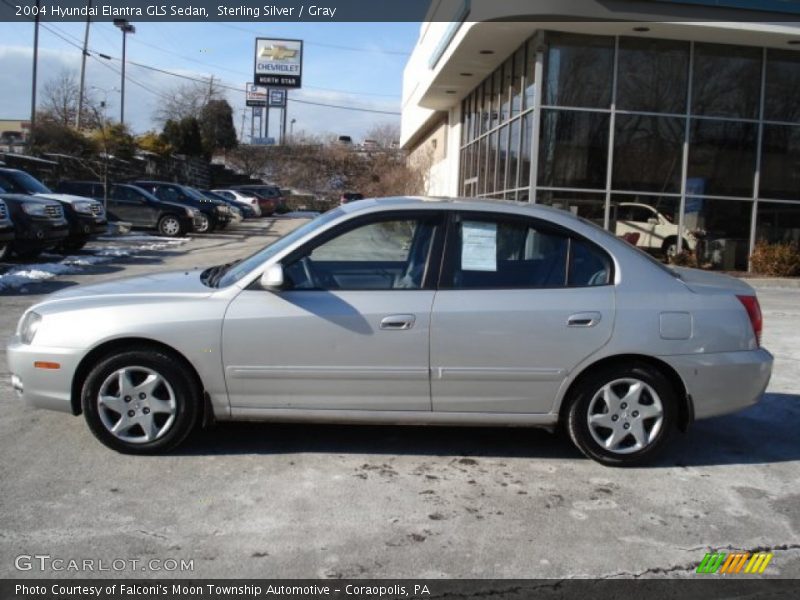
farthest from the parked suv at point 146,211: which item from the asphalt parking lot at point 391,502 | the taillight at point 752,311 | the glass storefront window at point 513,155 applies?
the taillight at point 752,311

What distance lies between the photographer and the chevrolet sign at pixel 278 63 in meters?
64.0

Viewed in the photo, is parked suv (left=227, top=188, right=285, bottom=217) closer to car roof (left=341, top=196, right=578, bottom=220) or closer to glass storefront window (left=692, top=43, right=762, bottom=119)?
glass storefront window (left=692, top=43, right=762, bottom=119)

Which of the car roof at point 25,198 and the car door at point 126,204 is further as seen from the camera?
the car door at point 126,204

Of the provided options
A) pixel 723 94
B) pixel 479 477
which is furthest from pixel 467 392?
pixel 723 94

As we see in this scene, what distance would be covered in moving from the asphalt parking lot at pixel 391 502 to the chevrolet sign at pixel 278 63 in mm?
61954

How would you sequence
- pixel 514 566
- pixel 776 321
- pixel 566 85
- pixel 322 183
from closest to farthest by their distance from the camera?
1. pixel 514 566
2. pixel 776 321
3. pixel 566 85
4. pixel 322 183

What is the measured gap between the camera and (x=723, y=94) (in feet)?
55.6

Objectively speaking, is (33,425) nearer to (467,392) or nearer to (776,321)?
(467,392)

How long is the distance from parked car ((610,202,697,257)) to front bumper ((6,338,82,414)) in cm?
1419

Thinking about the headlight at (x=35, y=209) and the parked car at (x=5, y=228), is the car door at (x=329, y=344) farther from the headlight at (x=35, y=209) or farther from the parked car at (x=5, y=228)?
the headlight at (x=35, y=209)

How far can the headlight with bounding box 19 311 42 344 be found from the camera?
181 inches

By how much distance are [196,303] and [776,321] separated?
352 inches

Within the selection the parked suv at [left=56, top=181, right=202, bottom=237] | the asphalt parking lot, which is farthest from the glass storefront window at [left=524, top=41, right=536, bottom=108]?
the asphalt parking lot

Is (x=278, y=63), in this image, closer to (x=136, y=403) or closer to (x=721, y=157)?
(x=721, y=157)
